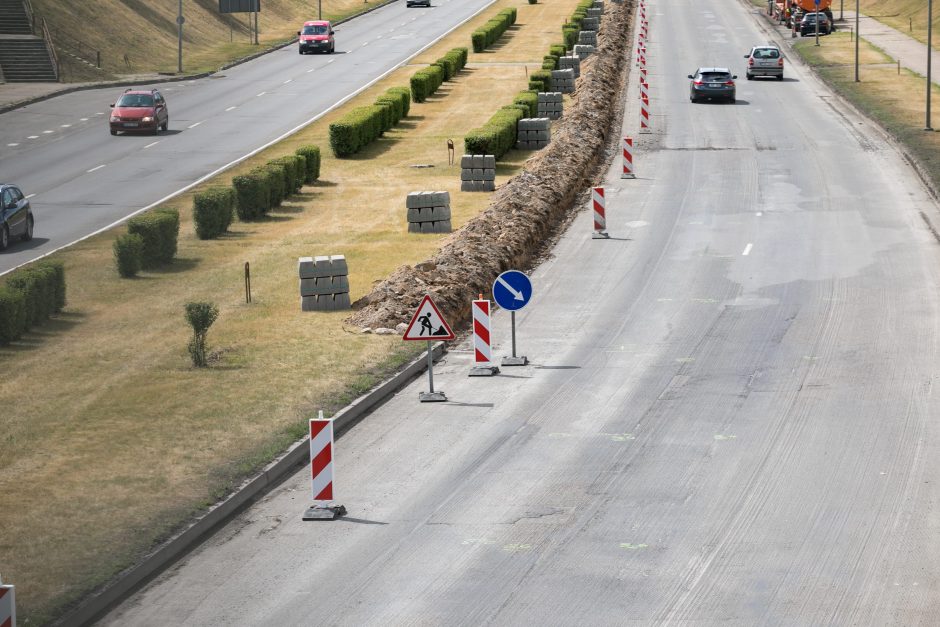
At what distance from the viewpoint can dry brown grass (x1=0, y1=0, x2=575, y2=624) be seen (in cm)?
1573

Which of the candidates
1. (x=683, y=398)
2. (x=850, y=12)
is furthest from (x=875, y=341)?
(x=850, y=12)

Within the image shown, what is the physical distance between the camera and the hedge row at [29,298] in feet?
82.2

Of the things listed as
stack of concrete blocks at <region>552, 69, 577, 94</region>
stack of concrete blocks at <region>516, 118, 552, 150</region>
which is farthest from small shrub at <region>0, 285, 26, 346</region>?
stack of concrete blocks at <region>552, 69, 577, 94</region>

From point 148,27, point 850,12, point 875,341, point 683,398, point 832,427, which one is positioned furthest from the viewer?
point 850,12

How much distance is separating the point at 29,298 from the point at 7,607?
15.1 m

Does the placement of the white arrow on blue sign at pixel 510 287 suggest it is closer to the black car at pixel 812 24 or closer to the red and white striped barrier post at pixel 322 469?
the red and white striped barrier post at pixel 322 469

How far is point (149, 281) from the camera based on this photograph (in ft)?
102

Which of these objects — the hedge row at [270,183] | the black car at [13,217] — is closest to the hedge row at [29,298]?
the black car at [13,217]

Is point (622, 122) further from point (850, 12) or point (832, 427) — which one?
point (850, 12)

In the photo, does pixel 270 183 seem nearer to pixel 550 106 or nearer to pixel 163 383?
pixel 550 106

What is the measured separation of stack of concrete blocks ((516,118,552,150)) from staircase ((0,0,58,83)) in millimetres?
32976

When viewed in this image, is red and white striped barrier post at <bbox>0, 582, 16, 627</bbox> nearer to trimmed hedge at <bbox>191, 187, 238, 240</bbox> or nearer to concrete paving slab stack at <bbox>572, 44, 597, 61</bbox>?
trimmed hedge at <bbox>191, 187, 238, 240</bbox>

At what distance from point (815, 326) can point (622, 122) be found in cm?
2817

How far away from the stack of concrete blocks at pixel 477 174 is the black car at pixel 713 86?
716 inches
